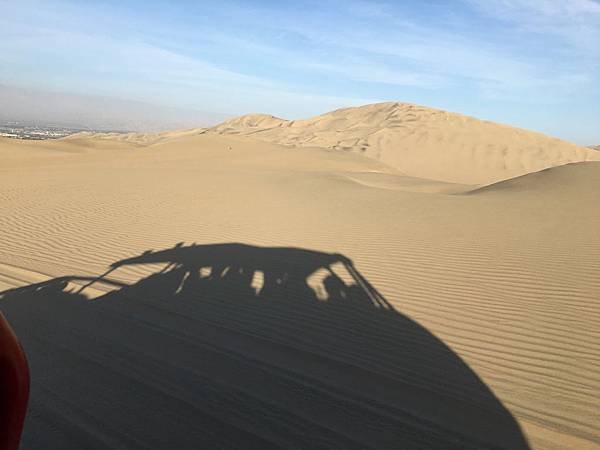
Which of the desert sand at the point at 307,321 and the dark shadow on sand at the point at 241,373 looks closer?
the dark shadow on sand at the point at 241,373

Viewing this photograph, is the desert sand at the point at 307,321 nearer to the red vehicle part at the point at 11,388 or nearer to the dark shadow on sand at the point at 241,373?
the dark shadow on sand at the point at 241,373

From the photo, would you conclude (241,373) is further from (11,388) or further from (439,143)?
(439,143)

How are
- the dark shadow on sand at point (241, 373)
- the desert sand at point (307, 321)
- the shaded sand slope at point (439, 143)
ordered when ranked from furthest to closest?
the shaded sand slope at point (439, 143) < the desert sand at point (307, 321) < the dark shadow on sand at point (241, 373)

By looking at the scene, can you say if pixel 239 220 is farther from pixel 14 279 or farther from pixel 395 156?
pixel 395 156

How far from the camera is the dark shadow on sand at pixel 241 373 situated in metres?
2.99

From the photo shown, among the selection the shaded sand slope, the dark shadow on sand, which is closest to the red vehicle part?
the dark shadow on sand

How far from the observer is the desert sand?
3.12 metres

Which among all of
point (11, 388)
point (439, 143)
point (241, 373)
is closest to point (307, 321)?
point (241, 373)

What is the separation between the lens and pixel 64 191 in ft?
46.4

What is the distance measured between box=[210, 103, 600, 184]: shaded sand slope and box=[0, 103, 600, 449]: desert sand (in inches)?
1245

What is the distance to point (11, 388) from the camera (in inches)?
63.9

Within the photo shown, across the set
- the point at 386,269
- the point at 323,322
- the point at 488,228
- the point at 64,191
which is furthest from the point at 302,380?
the point at 64,191

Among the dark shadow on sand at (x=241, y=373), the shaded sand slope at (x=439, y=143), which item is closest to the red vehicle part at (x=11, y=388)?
the dark shadow on sand at (x=241, y=373)

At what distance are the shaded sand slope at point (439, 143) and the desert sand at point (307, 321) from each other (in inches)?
1245
